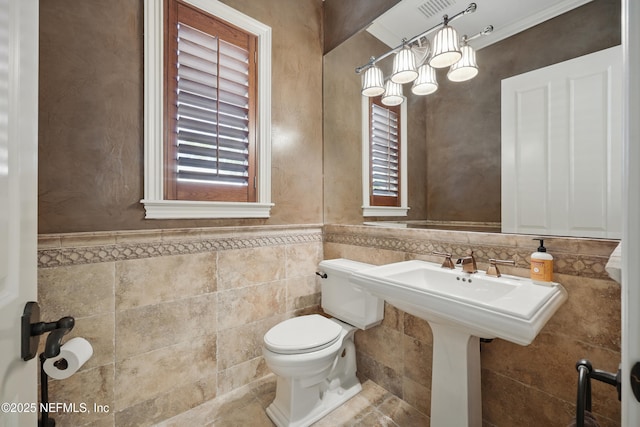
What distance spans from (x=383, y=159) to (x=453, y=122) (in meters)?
0.54

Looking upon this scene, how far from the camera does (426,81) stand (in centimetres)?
164

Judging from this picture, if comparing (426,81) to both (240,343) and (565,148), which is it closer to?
(565,148)

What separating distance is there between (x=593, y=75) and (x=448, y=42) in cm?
69

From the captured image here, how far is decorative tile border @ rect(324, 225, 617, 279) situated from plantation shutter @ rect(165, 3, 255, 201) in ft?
2.80

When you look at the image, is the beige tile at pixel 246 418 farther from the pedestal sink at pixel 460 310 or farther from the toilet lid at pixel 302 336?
the pedestal sink at pixel 460 310

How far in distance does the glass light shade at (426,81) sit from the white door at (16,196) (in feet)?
5.60

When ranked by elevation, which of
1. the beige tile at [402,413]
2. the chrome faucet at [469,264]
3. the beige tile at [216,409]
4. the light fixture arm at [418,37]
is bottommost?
the beige tile at [402,413]

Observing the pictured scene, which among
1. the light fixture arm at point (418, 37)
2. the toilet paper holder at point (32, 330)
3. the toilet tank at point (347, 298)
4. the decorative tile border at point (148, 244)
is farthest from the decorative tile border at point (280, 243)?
the light fixture arm at point (418, 37)

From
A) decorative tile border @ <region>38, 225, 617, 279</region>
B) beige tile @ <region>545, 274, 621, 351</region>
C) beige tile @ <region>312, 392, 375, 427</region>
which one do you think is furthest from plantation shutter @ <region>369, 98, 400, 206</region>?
beige tile @ <region>312, 392, 375, 427</region>

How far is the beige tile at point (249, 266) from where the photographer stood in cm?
165

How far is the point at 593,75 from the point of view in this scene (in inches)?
42.7

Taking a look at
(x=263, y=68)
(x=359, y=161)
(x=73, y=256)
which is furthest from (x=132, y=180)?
(x=359, y=161)

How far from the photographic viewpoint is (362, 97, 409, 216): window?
186 cm

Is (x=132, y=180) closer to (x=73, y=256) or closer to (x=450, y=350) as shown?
(x=73, y=256)
